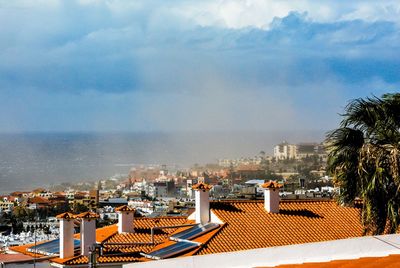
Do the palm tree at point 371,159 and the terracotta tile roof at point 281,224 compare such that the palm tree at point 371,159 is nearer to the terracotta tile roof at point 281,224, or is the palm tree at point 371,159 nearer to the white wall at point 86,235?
the terracotta tile roof at point 281,224

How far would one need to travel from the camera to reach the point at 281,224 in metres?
12.6

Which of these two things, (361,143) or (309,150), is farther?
(309,150)

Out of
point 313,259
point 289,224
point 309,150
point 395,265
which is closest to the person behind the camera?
point 395,265

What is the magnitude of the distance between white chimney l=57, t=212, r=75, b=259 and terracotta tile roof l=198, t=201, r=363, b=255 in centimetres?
239

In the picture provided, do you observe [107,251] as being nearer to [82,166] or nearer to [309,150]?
[309,150]

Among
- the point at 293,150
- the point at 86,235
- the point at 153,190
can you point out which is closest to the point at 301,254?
the point at 86,235

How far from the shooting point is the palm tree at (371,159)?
9.55 m

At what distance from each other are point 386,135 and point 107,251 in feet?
15.5

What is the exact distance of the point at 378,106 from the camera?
10125 millimetres

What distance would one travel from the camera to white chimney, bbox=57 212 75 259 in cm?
1223

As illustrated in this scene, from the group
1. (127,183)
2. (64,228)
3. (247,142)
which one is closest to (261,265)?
(64,228)

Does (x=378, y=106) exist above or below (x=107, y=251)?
above

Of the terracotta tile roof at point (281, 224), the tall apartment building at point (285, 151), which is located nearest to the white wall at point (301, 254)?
the terracotta tile roof at point (281, 224)

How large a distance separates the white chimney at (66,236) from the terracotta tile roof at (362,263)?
739 centimetres
